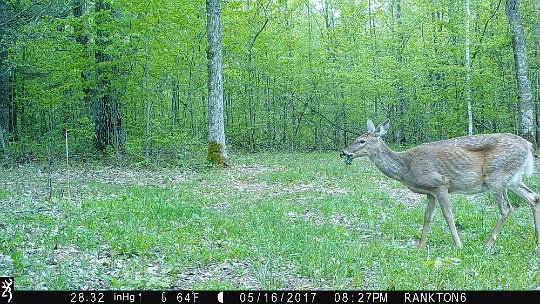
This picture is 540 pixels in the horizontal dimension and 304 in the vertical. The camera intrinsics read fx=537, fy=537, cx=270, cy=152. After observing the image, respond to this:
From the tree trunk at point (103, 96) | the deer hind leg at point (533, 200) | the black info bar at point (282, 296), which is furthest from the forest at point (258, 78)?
→ the black info bar at point (282, 296)

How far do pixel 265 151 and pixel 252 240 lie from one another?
1744 cm

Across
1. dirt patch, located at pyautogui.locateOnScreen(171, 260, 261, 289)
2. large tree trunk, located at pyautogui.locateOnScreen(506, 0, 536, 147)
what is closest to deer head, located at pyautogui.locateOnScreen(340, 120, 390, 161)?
dirt patch, located at pyautogui.locateOnScreen(171, 260, 261, 289)

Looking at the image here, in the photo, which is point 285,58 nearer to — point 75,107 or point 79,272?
point 75,107

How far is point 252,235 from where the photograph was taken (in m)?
7.51

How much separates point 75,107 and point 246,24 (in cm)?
825

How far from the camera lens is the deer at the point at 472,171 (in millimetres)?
7258

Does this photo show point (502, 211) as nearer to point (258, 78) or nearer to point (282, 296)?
point (282, 296)

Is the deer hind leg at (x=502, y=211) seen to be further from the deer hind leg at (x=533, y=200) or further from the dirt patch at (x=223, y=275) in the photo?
the dirt patch at (x=223, y=275)

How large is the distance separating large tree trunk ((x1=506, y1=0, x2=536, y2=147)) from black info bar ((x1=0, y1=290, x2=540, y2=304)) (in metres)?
13.7

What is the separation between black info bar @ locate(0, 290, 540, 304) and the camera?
464 cm

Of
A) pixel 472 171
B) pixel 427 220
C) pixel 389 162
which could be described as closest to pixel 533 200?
pixel 472 171

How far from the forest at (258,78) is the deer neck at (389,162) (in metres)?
10.1

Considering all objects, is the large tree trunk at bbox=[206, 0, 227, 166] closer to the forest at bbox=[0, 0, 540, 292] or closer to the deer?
the forest at bbox=[0, 0, 540, 292]

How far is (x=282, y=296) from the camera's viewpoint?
4.79 m
